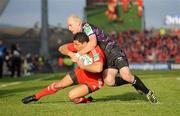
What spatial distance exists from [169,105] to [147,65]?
112 ft

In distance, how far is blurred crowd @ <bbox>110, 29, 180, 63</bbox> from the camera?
4612 centimetres

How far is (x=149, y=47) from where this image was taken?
162 feet

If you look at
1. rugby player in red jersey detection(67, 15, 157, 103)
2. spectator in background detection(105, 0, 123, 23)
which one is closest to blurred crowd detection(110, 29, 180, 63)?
spectator in background detection(105, 0, 123, 23)

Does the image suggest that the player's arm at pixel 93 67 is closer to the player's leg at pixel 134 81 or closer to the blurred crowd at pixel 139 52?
the player's leg at pixel 134 81

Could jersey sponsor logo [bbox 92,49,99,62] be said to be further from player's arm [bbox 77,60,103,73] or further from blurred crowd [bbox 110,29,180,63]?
blurred crowd [bbox 110,29,180,63]

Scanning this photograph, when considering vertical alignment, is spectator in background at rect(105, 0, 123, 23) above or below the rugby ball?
below

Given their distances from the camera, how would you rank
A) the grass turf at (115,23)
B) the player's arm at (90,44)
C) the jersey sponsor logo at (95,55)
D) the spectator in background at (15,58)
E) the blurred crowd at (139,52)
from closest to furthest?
the player's arm at (90,44), the jersey sponsor logo at (95,55), the spectator in background at (15,58), the blurred crowd at (139,52), the grass turf at (115,23)

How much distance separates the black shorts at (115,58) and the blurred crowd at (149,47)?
33253mm

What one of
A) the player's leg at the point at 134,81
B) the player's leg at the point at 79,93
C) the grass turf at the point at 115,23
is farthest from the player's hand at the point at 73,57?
the grass turf at the point at 115,23

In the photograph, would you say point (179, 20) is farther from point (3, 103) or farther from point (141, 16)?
point (3, 103)

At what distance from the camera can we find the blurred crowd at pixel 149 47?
46.1 meters

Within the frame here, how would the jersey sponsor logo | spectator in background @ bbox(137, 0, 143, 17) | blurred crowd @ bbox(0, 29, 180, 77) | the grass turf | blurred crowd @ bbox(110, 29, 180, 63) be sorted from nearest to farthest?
1. the jersey sponsor logo
2. blurred crowd @ bbox(0, 29, 180, 77)
3. blurred crowd @ bbox(110, 29, 180, 63)
4. spectator in background @ bbox(137, 0, 143, 17)
5. the grass turf

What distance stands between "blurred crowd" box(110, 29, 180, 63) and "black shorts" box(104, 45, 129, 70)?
109 ft

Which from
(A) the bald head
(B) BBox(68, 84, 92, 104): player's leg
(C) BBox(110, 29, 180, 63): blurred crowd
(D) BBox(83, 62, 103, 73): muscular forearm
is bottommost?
(C) BBox(110, 29, 180, 63): blurred crowd
